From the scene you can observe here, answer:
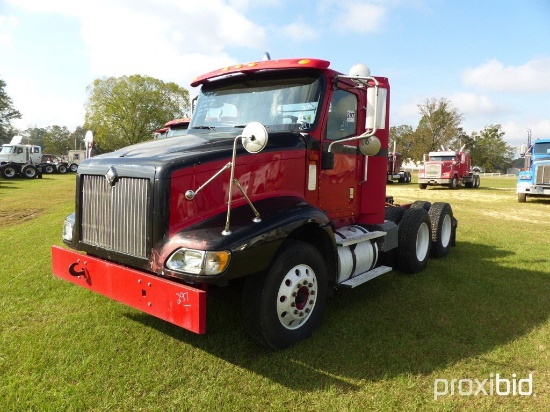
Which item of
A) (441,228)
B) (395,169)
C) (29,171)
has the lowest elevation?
(441,228)

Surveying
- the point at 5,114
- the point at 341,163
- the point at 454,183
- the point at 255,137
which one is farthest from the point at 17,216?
the point at 5,114

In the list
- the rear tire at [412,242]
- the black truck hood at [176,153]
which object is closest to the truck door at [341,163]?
the black truck hood at [176,153]

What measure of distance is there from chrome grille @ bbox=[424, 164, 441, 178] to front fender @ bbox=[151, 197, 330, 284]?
26884mm

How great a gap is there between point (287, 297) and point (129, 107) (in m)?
49.8

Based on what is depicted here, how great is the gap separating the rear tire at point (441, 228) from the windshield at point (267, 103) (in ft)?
12.3

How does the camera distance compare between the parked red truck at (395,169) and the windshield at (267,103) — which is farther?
the parked red truck at (395,169)

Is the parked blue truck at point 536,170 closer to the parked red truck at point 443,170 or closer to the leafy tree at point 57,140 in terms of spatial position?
the parked red truck at point 443,170

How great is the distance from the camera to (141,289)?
3133 mm

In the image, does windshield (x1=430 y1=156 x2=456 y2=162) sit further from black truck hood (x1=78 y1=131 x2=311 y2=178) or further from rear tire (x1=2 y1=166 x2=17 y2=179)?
rear tire (x1=2 y1=166 x2=17 y2=179)

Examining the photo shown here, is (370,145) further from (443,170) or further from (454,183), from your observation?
(454,183)

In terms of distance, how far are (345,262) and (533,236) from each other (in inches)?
283

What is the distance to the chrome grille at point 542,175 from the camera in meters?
17.5

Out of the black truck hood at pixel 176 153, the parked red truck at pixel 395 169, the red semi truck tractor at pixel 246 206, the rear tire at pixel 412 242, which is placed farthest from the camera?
the parked red truck at pixel 395 169

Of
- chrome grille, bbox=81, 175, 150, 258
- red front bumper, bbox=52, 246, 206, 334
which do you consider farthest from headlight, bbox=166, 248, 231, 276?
chrome grille, bbox=81, 175, 150, 258
